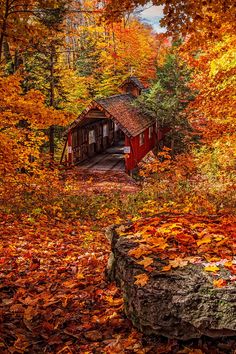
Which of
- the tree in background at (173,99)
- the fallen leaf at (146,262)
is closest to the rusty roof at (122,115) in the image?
the tree in background at (173,99)

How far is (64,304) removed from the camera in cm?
582

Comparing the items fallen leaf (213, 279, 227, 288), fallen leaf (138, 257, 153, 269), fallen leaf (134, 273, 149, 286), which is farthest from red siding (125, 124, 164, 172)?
fallen leaf (213, 279, 227, 288)

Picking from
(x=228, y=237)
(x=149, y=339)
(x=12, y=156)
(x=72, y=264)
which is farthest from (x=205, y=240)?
(x=12, y=156)

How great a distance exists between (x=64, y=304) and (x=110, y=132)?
29.3m

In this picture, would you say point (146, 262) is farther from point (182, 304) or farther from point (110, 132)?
point (110, 132)

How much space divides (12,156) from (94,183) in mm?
11049

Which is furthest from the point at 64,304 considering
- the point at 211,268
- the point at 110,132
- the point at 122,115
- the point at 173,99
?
the point at 110,132

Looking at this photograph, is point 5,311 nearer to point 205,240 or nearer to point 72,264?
point 72,264

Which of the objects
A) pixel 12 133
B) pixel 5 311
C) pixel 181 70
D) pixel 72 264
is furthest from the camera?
pixel 181 70

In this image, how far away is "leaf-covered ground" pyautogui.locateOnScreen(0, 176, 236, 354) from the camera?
4.60 m

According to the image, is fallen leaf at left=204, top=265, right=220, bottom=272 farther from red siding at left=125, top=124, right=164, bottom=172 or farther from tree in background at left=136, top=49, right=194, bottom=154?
tree in background at left=136, top=49, right=194, bottom=154

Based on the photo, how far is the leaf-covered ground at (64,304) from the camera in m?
4.60

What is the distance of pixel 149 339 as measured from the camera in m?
4.62

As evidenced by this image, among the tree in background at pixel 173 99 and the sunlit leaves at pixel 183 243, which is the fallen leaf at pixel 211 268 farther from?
the tree in background at pixel 173 99
